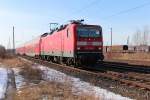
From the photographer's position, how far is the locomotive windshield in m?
28.8

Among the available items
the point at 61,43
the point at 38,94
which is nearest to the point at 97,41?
the point at 61,43

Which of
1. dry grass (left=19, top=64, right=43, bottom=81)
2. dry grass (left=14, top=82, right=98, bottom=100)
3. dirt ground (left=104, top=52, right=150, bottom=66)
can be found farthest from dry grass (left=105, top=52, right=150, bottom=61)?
dry grass (left=14, top=82, right=98, bottom=100)

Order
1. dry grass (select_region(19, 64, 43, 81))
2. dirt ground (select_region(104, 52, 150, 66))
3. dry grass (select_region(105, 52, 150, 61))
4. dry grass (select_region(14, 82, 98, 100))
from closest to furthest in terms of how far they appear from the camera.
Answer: dry grass (select_region(14, 82, 98, 100)) < dry grass (select_region(19, 64, 43, 81)) < dirt ground (select_region(104, 52, 150, 66)) < dry grass (select_region(105, 52, 150, 61))

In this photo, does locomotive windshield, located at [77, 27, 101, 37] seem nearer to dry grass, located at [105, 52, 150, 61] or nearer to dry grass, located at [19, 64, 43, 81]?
dry grass, located at [19, 64, 43, 81]

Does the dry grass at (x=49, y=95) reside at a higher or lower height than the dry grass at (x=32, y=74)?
lower

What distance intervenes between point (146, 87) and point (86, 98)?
4247mm

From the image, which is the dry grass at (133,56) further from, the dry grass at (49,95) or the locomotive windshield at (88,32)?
the dry grass at (49,95)

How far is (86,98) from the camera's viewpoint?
11820 mm

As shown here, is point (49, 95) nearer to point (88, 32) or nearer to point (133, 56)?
point (88, 32)

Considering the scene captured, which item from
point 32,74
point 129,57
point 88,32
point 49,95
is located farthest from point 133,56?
point 49,95

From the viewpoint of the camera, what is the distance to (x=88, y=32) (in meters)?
29.0

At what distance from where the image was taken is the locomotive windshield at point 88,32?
1133 inches

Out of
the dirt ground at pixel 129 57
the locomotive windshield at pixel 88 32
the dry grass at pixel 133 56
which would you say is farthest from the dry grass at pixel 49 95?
the dry grass at pixel 133 56

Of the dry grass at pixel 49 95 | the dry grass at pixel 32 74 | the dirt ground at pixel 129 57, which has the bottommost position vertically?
the dry grass at pixel 49 95
